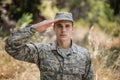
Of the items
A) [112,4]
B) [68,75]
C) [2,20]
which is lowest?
[68,75]

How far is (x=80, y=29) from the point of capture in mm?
14844

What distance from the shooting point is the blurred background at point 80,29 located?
686cm

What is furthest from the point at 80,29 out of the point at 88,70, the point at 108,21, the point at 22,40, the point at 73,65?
the point at 22,40

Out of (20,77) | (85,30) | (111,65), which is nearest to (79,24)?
(85,30)

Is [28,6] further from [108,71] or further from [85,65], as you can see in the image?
[85,65]

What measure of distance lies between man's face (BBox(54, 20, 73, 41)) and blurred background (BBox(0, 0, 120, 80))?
2345 mm

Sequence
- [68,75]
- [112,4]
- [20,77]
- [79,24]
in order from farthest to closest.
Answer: [79,24] < [112,4] < [20,77] < [68,75]

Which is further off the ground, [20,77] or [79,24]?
[79,24]

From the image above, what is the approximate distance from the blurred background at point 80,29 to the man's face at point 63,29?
2.35 m

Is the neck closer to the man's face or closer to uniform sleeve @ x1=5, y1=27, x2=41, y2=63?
the man's face

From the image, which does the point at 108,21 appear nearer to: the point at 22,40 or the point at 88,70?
the point at 88,70

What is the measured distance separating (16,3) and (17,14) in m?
0.31

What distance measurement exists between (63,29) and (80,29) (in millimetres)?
10702

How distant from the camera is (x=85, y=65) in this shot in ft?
14.3
